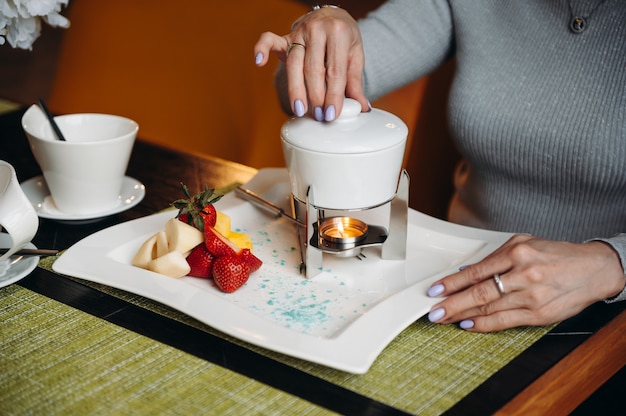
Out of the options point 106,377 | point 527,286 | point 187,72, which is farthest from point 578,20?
point 187,72

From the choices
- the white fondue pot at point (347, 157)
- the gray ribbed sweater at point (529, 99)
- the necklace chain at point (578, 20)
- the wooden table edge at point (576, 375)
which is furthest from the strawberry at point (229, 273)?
the necklace chain at point (578, 20)

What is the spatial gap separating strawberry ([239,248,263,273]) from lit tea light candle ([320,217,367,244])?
0.10 meters

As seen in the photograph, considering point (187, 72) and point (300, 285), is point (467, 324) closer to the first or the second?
point (300, 285)

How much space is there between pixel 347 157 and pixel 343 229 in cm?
17

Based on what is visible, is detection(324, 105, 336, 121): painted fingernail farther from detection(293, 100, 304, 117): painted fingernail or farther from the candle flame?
the candle flame

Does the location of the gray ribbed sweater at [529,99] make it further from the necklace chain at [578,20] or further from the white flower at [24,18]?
the white flower at [24,18]

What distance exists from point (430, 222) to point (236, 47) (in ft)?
3.54

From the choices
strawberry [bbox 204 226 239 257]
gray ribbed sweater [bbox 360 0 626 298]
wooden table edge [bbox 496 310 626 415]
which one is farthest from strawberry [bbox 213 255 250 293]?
gray ribbed sweater [bbox 360 0 626 298]

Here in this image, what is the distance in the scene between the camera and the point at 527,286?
2.53 ft

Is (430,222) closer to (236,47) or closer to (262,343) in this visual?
(262,343)

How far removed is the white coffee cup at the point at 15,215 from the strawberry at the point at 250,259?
250mm

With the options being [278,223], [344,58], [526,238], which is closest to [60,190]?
[278,223]

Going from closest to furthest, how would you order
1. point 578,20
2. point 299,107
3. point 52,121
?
point 299,107
point 52,121
point 578,20

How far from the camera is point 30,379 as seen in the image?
660mm
